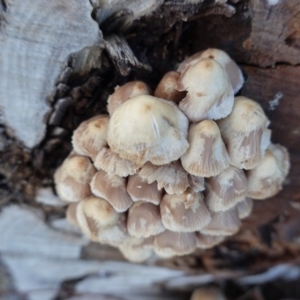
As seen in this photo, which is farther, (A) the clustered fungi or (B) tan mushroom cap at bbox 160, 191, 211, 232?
(B) tan mushroom cap at bbox 160, 191, 211, 232

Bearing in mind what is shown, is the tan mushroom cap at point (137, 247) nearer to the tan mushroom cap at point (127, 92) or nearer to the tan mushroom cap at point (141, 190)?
the tan mushroom cap at point (141, 190)

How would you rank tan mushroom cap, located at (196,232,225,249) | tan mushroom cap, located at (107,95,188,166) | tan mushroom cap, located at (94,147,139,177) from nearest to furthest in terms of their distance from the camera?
tan mushroom cap, located at (107,95,188,166) → tan mushroom cap, located at (94,147,139,177) → tan mushroom cap, located at (196,232,225,249)

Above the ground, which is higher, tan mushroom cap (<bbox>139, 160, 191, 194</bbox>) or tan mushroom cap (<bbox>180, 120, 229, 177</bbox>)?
tan mushroom cap (<bbox>180, 120, 229, 177</bbox>)

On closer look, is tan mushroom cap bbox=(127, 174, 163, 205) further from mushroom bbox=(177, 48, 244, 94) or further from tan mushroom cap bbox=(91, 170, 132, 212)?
mushroom bbox=(177, 48, 244, 94)

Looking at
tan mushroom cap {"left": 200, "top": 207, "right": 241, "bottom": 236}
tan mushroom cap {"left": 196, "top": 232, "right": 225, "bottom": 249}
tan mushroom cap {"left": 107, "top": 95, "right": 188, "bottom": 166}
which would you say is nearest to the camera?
tan mushroom cap {"left": 107, "top": 95, "right": 188, "bottom": 166}

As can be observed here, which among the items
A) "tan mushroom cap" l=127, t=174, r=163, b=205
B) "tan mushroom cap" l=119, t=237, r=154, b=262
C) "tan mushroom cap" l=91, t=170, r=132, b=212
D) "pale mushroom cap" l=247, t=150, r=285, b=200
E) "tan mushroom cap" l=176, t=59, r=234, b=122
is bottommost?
"tan mushroom cap" l=119, t=237, r=154, b=262

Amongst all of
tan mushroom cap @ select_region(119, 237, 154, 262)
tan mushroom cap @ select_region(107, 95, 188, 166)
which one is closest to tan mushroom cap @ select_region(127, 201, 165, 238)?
tan mushroom cap @ select_region(119, 237, 154, 262)

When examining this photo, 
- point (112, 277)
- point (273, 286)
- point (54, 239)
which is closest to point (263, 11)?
point (54, 239)

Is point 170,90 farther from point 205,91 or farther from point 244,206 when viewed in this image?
point 244,206
